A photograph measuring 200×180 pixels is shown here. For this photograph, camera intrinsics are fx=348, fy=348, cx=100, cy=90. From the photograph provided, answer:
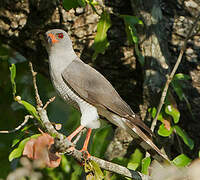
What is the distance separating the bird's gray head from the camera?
9.57ft

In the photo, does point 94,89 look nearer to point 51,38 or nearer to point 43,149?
point 51,38

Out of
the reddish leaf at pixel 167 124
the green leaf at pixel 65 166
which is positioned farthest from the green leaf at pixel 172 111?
the green leaf at pixel 65 166

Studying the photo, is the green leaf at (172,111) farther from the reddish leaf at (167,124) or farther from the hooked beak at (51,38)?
the hooked beak at (51,38)

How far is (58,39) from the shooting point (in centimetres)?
293

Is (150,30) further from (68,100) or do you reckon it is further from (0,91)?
(0,91)

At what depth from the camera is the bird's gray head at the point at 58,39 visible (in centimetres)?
292

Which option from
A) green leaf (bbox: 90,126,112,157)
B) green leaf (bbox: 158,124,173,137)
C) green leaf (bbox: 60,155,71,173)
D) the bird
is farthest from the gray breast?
green leaf (bbox: 158,124,173,137)

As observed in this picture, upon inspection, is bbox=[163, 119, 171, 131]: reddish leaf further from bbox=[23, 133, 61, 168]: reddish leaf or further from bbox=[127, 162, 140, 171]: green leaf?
bbox=[23, 133, 61, 168]: reddish leaf

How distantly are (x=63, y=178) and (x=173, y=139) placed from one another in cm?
108

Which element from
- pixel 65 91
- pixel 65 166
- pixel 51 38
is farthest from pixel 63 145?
pixel 51 38

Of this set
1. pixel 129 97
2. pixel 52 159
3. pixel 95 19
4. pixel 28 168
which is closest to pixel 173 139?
pixel 129 97

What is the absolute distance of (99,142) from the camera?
9.41 ft

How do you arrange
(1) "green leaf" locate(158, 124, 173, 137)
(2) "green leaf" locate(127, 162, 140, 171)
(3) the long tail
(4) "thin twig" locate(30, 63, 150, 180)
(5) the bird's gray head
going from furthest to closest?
1. (5) the bird's gray head
2. (1) "green leaf" locate(158, 124, 173, 137)
3. (2) "green leaf" locate(127, 162, 140, 171)
4. (3) the long tail
5. (4) "thin twig" locate(30, 63, 150, 180)

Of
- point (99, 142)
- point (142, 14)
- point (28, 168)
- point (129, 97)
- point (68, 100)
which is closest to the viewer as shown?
point (28, 168)
